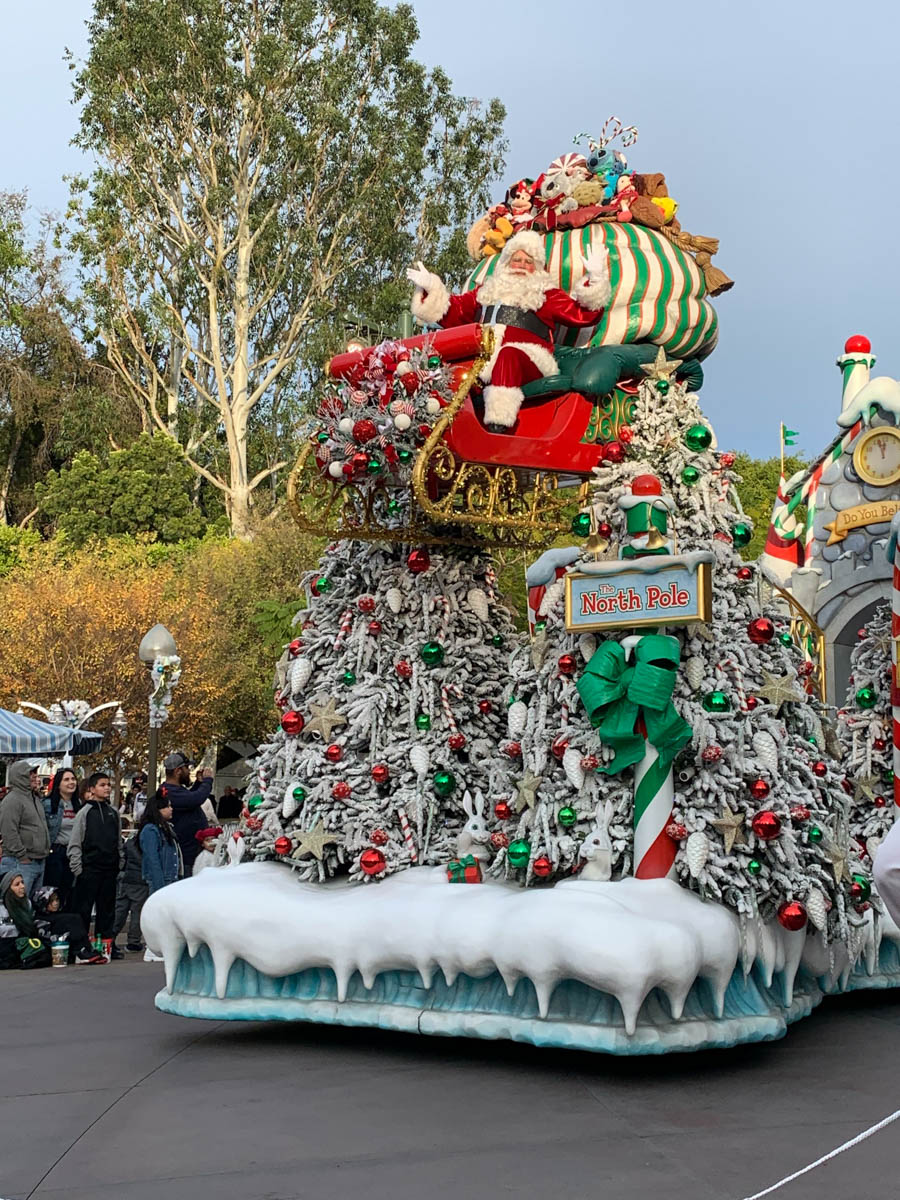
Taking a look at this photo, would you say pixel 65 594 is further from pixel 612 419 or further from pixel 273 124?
pixel 612 419

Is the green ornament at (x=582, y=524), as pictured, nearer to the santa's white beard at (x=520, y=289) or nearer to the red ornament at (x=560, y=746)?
the red ornament at (x=560, y=746)

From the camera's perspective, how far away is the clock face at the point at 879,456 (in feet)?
46.0

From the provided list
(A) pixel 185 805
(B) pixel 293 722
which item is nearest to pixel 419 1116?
(B) pixel 293 722

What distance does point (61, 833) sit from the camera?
571 inches

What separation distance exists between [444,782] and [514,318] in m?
2.89

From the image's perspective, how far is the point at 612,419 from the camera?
9.30 metres

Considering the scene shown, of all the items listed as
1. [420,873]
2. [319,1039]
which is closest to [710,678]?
[420,873]

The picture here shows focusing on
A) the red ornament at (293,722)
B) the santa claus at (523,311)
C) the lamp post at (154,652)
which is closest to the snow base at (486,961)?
the red ornament at (293,722)

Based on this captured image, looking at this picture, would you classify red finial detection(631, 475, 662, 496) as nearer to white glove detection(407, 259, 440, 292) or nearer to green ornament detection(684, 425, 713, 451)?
green ornament detection(684, 425, 713, 451)

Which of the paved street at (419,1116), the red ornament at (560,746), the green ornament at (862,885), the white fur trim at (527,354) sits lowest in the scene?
the paved street at (419,1116)

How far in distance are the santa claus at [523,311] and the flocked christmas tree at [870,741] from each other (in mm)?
2834

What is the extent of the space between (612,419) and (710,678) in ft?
6.81

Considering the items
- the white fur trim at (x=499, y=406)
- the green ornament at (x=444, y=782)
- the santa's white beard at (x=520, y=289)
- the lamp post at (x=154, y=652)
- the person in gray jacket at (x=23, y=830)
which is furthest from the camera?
the lamp post at (x=154, y=652)

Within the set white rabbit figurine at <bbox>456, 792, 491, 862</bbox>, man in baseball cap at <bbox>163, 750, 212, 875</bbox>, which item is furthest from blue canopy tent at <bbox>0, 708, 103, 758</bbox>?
white rabbit figurine at <bbox>456, 792, 491, 862</bbox>
